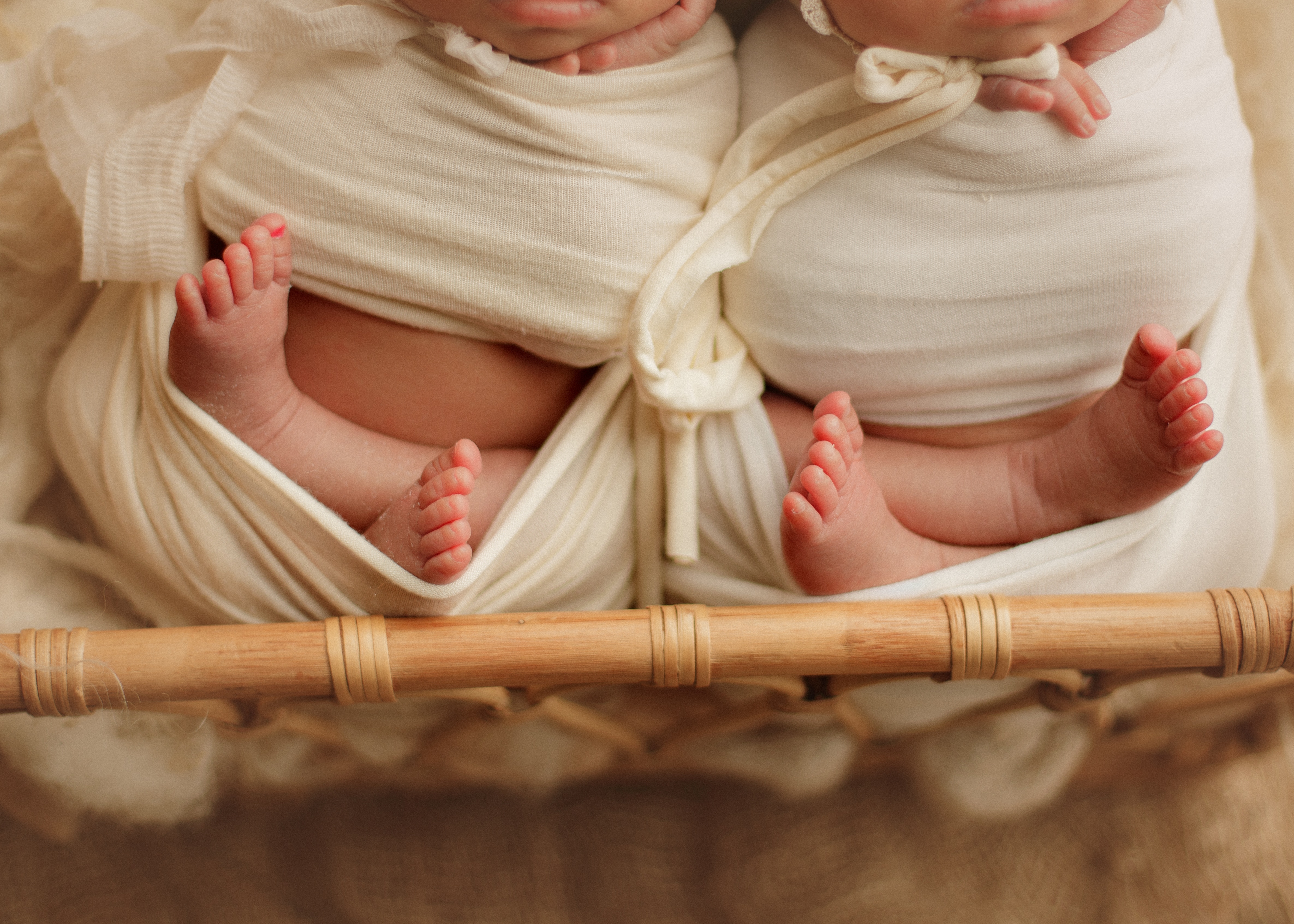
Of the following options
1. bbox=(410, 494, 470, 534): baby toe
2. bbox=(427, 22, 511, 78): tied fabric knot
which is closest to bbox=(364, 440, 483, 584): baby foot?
bbox=(410, 494, 470, 534): baby toe

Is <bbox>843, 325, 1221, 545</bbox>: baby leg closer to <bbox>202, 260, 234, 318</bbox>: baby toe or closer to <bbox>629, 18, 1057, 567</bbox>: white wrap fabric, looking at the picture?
<bbox>629, 18, 1057, 567</bbox>: white wrap fabric

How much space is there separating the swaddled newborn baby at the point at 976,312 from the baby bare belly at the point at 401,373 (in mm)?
192

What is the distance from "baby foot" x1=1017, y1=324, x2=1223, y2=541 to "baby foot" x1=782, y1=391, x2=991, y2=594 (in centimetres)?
7

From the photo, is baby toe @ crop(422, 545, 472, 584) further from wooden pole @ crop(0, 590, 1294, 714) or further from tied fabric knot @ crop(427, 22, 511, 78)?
tied fabric knot @ crop(427, 22, 511, 78)

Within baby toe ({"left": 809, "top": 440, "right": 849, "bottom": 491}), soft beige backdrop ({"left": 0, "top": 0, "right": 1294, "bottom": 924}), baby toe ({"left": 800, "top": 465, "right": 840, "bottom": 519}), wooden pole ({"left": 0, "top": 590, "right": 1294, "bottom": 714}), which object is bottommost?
soft beige backdrop ({"left": 0, "top": 0, "right": 1294, "bottom": 924})

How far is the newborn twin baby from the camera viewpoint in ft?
2.04

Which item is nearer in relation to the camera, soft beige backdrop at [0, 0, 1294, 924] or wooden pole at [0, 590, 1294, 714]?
wooden pole at [0, 590, 1294, 714]

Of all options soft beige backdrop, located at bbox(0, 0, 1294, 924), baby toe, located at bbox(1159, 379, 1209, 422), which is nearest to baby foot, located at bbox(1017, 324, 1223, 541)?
baby toe, located at bbox(1159, 379, 1209, 422)

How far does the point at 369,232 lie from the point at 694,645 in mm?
361

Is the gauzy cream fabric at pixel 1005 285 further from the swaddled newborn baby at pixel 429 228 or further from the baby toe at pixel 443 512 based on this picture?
the baby toe at pixel 443 512

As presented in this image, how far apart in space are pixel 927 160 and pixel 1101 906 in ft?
1.86

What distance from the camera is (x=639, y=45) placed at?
0.68m

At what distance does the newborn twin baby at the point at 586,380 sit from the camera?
62 centimetres

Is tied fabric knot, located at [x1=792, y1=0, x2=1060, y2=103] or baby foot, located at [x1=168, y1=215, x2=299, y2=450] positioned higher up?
tied fabric knot, located at [x1=792, y1=0, x2=1060, y2=103]
